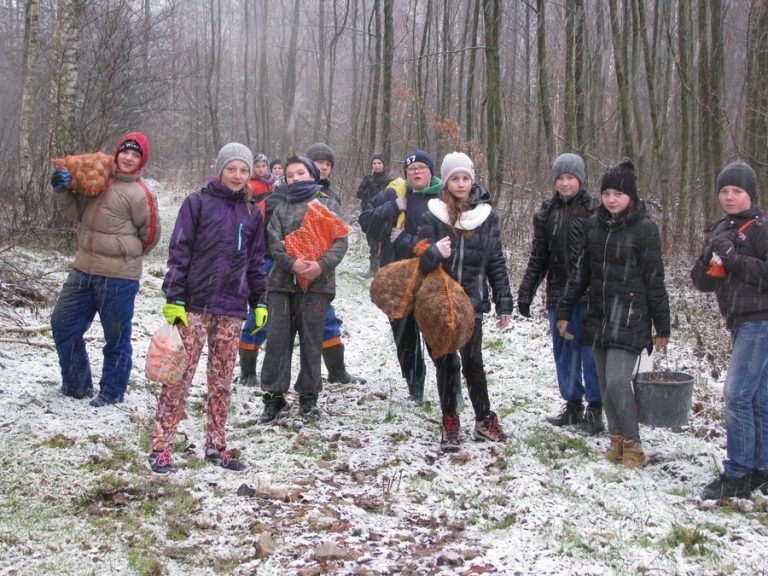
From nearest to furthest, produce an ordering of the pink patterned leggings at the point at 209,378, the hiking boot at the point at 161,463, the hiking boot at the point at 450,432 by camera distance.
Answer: the hiking boot at the point at 161,463 → the pink patterned leggings at the point at 209,378 → the hiking boot at the point at 450,432

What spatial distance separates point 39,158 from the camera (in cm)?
1255

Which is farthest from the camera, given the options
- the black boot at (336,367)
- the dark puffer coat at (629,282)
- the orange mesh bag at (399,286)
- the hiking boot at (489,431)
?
the black boot at (336,367)

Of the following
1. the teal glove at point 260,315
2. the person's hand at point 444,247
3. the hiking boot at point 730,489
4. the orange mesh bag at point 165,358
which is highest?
the person's hand at point 444,247

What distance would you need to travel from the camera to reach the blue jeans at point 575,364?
5.70 m

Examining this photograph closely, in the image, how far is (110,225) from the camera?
5.69 m

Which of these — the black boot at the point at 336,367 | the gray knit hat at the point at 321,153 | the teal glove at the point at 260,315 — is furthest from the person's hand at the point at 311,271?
the gray knit hat at the point at 321,153

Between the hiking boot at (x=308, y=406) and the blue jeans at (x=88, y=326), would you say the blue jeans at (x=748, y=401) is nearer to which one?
the hiking boot at (x=308, y=406)

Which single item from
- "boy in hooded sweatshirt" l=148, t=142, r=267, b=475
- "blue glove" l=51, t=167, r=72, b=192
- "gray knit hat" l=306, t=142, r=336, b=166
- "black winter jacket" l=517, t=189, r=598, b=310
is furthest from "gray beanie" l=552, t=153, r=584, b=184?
"blue glove" l=51, t=167, r=72, b=192

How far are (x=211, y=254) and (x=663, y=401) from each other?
3.38 metres

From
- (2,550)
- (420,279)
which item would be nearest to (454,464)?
(420,279)

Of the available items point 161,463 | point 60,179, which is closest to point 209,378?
point 161,463

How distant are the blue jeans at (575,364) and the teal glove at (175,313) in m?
3.08

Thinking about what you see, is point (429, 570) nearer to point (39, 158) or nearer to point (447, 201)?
point (447, 201)

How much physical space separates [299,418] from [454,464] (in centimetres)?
155
